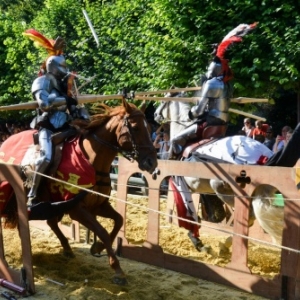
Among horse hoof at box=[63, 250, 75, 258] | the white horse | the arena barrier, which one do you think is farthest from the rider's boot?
the white horse

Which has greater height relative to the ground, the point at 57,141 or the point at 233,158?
the point at 57,141

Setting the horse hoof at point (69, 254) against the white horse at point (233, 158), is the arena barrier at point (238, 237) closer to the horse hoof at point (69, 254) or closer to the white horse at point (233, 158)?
the white horse at point (233, 158)

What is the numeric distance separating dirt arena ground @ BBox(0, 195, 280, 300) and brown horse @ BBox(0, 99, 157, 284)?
296mm

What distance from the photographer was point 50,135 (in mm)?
6977

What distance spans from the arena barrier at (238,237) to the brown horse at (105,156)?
59 centimetres

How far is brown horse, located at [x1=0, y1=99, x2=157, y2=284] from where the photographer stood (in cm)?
650

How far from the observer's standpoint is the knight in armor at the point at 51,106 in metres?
6.79

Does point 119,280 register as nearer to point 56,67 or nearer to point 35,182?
point 35,182

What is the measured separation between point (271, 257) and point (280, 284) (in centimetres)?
163

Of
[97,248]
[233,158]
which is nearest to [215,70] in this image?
[233,158]

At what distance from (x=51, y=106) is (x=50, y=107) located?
0.02 m

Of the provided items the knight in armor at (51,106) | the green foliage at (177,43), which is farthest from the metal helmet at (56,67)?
the green foliage at (177,43)

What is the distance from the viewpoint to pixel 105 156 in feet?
22.4

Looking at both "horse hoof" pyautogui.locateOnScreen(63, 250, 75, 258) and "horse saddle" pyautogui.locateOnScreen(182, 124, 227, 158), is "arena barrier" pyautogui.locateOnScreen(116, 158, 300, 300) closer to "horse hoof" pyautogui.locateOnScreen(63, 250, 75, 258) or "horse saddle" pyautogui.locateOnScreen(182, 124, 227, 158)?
"horse hoof" pyautogui.locateOnScreen(63, 250, 75, 258)
